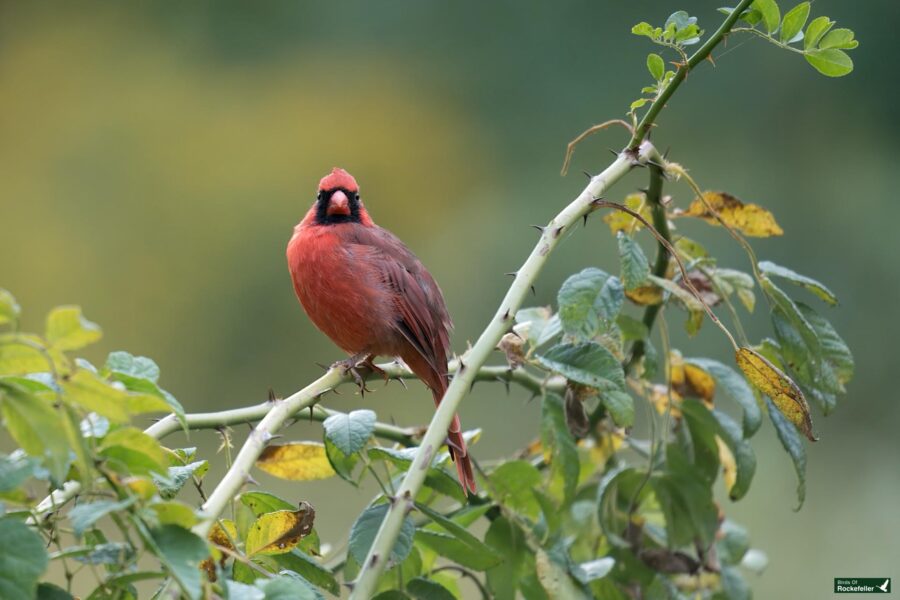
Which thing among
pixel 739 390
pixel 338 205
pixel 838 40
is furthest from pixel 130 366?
pixel 338 205

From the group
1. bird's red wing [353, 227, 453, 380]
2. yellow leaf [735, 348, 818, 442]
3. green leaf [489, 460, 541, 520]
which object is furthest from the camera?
bird's red wing [353, 227, 453, 380]

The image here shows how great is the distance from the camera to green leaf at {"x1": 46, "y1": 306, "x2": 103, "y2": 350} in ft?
2.69

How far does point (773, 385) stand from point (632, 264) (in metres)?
0.27

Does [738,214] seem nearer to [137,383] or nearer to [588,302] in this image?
→ [588,302]

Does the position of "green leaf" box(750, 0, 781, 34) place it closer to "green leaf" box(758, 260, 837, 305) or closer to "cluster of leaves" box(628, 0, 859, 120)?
"cluster of leaves" box(628, 0, 859, 120)

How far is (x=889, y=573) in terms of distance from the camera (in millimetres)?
3666

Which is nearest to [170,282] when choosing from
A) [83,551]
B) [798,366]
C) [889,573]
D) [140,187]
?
[140,187]

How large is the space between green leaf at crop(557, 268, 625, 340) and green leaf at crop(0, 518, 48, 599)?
791mm

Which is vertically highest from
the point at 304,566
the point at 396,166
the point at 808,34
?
the point at 396,166

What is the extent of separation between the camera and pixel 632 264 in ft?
5.01

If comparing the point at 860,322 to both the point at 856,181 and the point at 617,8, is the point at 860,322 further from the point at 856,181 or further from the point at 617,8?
the point at 617,8

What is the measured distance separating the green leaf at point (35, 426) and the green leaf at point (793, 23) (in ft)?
3.31

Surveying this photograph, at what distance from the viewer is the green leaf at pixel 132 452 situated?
92 centimetres

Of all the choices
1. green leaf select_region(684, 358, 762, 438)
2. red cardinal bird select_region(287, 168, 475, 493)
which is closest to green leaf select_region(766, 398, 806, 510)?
green leaf select_region(684, 358, 762, 438)
